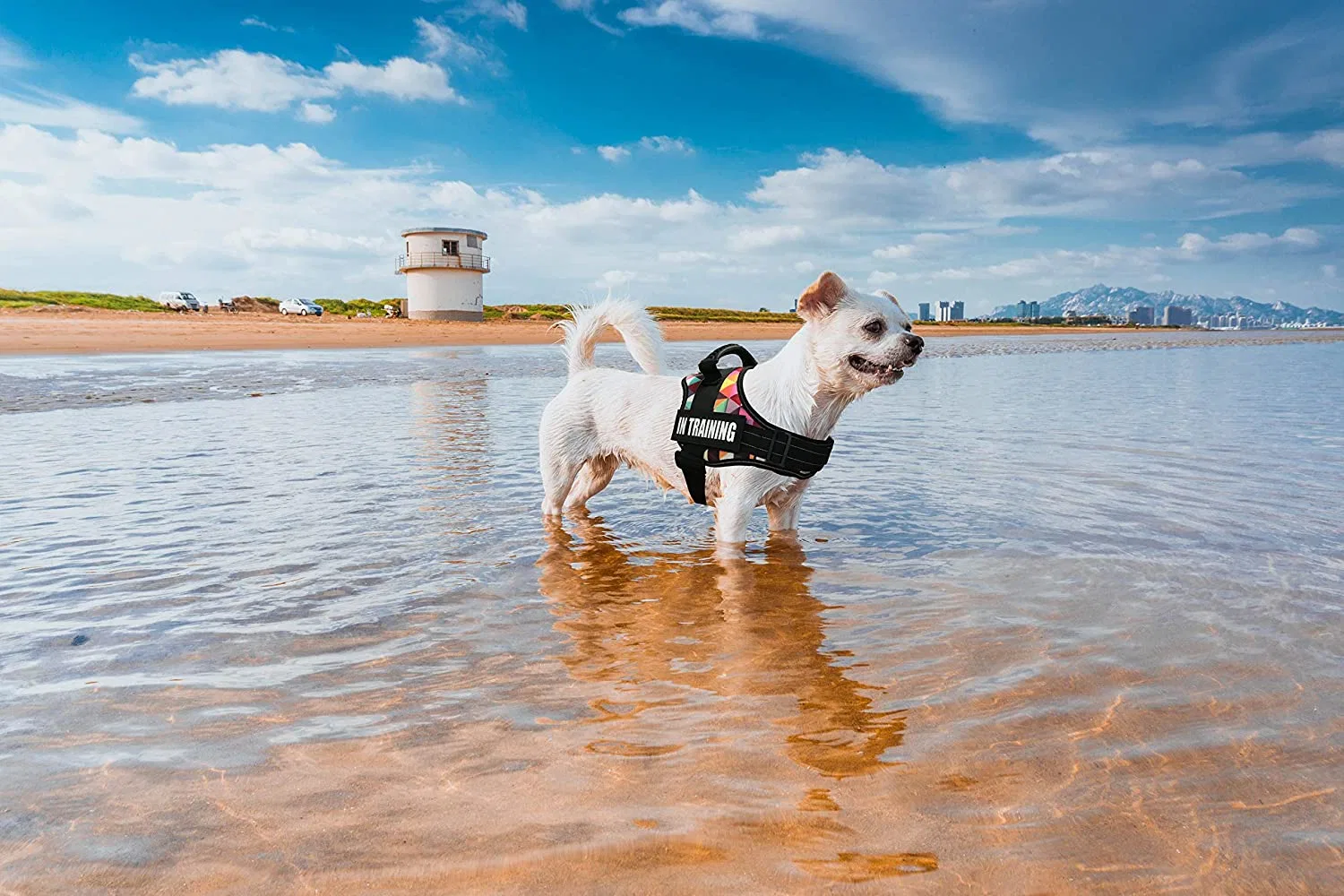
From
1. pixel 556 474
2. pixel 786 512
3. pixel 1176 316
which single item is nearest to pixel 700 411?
pixel 786 512

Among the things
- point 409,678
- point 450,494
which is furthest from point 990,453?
point 409,678

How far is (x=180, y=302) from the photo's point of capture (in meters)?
55.2

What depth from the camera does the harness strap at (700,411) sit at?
576cm

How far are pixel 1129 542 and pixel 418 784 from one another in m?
5.26

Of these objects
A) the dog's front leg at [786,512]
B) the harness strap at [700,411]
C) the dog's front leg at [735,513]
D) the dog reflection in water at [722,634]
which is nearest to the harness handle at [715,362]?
the harness strap at [700,411]

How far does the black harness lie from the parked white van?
58.6 m

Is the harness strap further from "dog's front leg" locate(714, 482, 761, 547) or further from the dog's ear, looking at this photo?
the dog's ear

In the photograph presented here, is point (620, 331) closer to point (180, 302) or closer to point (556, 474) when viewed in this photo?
point (556, 474)

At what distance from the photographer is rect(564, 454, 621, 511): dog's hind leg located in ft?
23.1

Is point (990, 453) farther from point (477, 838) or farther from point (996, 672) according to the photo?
point (477, 838)

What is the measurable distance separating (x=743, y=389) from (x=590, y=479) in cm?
194

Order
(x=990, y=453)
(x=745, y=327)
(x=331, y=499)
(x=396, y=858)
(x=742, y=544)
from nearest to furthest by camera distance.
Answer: (x=396, y=858) → (x=742, y=544) → (x=331, y=499) → (x=990, y=453) → (x=745, y=327)

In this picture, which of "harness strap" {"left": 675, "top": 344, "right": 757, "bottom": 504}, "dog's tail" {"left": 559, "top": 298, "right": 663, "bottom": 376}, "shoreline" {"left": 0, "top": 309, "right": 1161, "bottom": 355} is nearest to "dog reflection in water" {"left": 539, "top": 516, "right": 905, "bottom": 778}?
"harness strap" {"left": 675, "top": 344, "right": 757, "bottom": 504}

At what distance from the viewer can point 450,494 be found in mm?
7781
